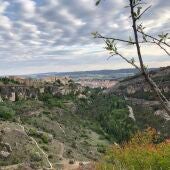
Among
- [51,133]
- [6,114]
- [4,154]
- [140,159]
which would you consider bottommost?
[51,133]

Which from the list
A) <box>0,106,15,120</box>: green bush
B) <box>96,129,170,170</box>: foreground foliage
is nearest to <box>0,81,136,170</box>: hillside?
<box>0,106,15,120</box>: green bush

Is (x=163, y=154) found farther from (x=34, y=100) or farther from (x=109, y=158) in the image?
(x=34, y=100)

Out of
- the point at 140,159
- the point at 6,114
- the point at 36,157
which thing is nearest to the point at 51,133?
the point at 6,114

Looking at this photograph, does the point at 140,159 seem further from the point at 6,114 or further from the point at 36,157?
the point at 6,114

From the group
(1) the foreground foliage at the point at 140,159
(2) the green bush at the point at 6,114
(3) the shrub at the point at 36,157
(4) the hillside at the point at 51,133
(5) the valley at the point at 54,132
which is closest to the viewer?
(1) the foreground foliage at the point at 140,159

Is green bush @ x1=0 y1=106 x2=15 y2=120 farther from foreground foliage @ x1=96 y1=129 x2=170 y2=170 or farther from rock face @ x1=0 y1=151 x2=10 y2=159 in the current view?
foreground foliage @ x1=96 y1=129 x2=170 y2=170

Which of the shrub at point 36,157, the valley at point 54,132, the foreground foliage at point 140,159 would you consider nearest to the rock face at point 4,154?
the valley at point 54,132

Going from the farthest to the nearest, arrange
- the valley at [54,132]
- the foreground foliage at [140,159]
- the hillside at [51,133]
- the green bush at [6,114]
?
the green bush at [6,114] < the hillside at [51,133] < the valley at [54,132] < the foreground foliage at [140,159]

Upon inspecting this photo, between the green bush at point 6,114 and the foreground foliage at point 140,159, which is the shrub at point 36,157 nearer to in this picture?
the foreground foliage at point 140,159

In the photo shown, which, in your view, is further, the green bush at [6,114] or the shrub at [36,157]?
the green bush at [6,114]

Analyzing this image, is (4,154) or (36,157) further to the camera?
(36,157)

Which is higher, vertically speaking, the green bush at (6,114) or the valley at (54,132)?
the green bush at (6,114)

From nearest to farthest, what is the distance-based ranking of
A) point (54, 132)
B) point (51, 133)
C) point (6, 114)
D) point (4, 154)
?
1. point (4, 154)
2. point (6, 114)
3. point (51, 133)
4. point (54, 132)

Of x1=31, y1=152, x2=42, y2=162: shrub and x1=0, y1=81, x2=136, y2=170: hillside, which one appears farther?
x1=0, y1=81, x2=136, y2=170: hillside
